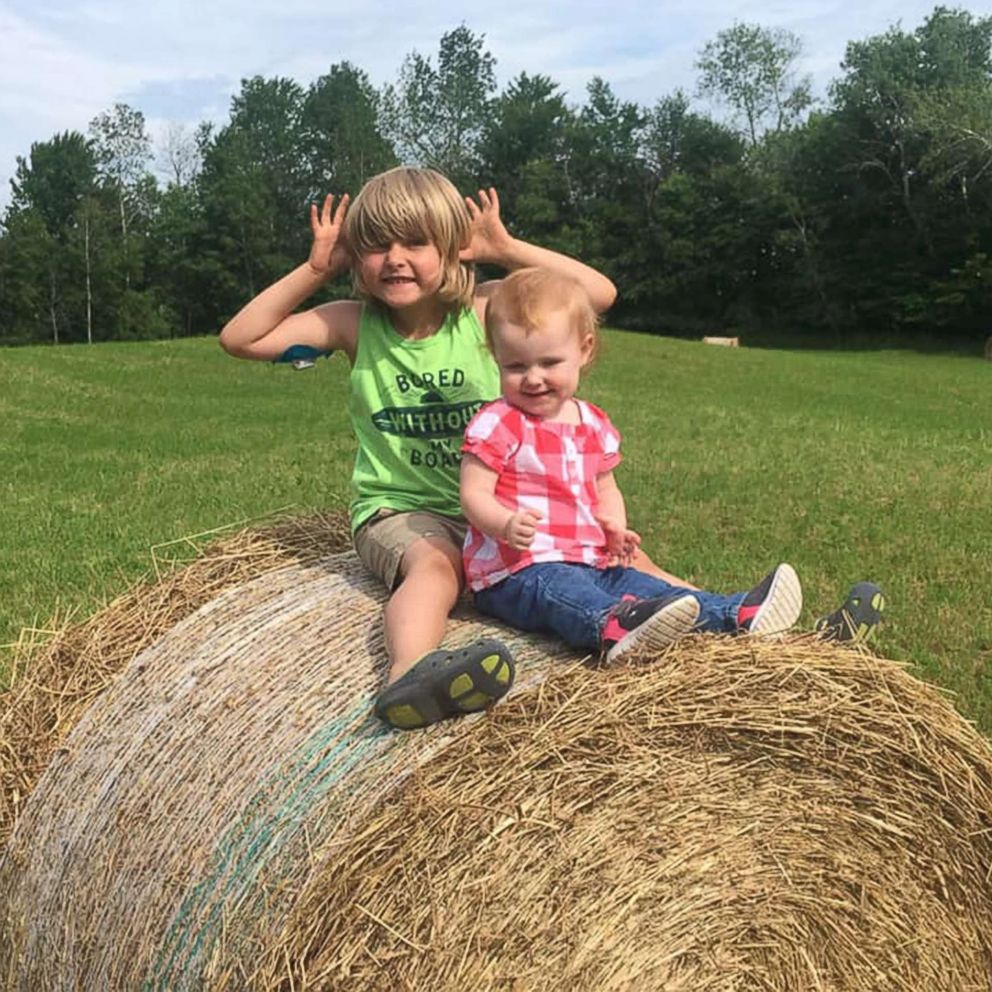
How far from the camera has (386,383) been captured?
153 inches

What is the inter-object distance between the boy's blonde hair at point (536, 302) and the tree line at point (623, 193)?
45.9 meters

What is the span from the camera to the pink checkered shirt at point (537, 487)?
3.30m

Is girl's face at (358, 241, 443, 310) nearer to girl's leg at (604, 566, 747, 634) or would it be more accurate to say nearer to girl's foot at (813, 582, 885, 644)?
girl's leg at (604, 566, 747, 634)

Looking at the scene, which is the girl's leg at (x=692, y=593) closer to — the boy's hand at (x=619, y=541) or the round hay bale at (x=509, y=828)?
the boy's hand at (x=619, y=541)

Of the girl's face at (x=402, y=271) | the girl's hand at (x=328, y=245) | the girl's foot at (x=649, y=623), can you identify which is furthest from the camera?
the girl's hand at (x=328, y=245)

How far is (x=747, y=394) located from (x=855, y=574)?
14247 mm

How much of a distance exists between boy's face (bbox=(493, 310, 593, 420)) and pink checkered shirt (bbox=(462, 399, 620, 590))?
2.1 inches

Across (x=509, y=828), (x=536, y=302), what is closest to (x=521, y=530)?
(x=536, y=302)

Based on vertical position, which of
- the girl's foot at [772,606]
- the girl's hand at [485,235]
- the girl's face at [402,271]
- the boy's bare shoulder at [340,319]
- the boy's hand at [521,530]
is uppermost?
the girl's hand at [485,235]

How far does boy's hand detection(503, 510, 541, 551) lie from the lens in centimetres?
309

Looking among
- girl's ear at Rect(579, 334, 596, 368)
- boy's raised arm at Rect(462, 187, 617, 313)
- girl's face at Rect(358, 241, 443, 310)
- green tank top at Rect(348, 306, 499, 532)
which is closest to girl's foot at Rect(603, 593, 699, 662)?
girl's ear at Rect(579, 334, 596, 368)

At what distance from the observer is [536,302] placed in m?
3.23

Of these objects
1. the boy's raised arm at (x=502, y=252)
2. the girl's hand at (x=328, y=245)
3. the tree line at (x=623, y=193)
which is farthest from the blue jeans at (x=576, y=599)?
the tree line at (x=623, y=193)

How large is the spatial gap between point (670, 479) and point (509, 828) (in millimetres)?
9320
